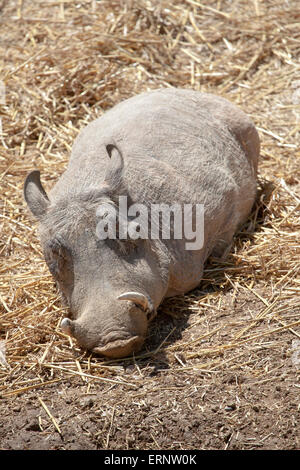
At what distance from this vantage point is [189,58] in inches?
319

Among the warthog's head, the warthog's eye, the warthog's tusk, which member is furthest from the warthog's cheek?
the warthog's eye

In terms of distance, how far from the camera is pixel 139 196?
473 centimetres

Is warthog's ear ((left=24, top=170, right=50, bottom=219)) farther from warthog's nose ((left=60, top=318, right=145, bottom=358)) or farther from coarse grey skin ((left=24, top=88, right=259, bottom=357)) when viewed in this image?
warthog's nose ((left=60, top=318, right=145, bottom=358))

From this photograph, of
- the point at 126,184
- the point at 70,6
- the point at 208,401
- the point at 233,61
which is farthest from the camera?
the point at 70,6

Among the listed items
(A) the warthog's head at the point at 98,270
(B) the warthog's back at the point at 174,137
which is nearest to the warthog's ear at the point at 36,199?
(A) the warthog's head at the point at 98,270

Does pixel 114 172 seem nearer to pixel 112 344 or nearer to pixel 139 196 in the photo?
pixel 139 196

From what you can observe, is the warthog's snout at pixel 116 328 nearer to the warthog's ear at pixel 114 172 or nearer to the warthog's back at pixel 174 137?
the warthog's ear at pixel 114 172

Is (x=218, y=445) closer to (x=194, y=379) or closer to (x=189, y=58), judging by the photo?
(x=194, y=379)

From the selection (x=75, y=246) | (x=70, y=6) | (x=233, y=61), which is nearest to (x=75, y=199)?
(x=75, y=246)

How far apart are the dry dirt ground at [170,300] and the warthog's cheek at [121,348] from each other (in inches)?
2.8

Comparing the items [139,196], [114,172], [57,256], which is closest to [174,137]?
[139,196]

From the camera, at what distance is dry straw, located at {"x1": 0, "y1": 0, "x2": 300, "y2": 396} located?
14.9ft

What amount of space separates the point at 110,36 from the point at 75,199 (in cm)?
416

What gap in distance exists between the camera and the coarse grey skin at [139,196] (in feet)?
14.2
